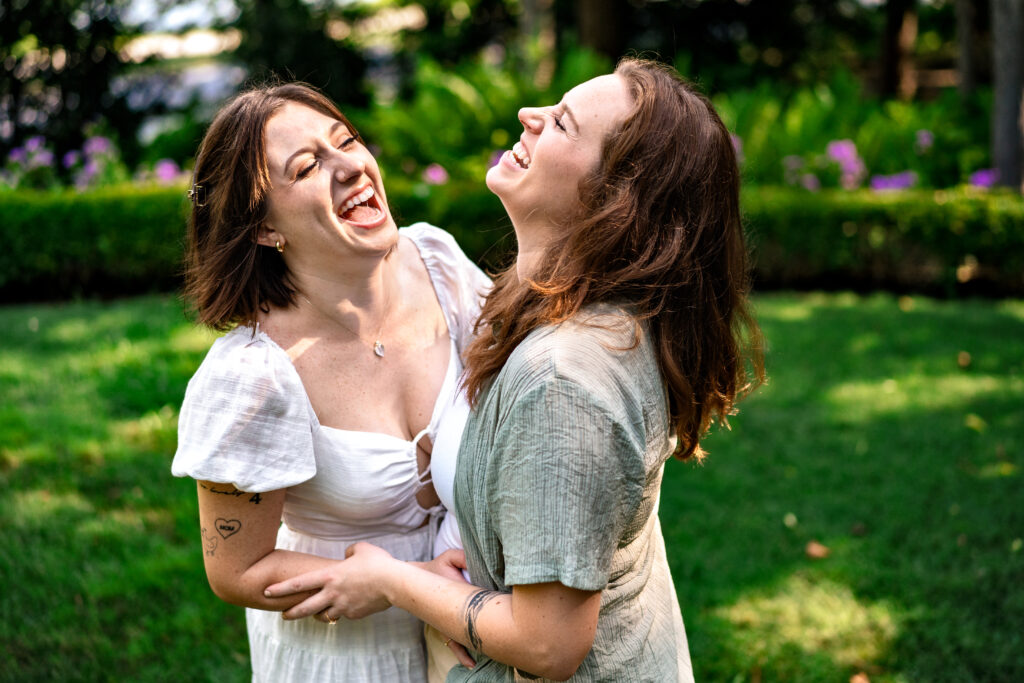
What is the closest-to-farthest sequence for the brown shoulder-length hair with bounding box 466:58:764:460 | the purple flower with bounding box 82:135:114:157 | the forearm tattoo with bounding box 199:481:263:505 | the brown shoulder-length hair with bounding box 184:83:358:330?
the brown shoulder-length hair with bounding box 466:58:764:460
the forearm tattoo with bounding box 199:481:263:505
the brown shoulder-length hair with bounding box 184:83:358:330
the purple flower with bounding box 82:135:114:157

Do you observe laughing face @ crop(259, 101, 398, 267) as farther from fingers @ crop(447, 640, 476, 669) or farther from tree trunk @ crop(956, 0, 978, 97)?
tree trunk @ crop(956, 0, 978, 97)

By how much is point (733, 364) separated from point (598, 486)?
0.54 m

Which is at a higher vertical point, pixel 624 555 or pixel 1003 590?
pixel 624 555

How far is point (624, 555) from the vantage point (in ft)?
5.77

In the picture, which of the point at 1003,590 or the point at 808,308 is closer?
the point at 1003,590

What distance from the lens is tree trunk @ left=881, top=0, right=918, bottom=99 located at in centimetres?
1631

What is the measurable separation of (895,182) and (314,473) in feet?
28.2

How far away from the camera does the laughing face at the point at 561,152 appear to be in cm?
173

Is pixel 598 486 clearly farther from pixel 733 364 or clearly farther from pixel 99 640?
pixel 99 640

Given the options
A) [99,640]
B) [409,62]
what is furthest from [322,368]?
[409,62]

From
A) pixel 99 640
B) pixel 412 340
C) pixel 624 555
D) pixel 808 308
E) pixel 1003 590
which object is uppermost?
pixel 412 340

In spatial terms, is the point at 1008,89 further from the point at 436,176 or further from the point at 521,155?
the point at 521,155

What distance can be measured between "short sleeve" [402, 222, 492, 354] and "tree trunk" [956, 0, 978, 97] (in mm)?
11738

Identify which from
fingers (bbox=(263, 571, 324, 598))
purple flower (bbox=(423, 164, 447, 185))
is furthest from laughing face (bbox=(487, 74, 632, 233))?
purple flower (bbox=(423, 164, 447, 185))
